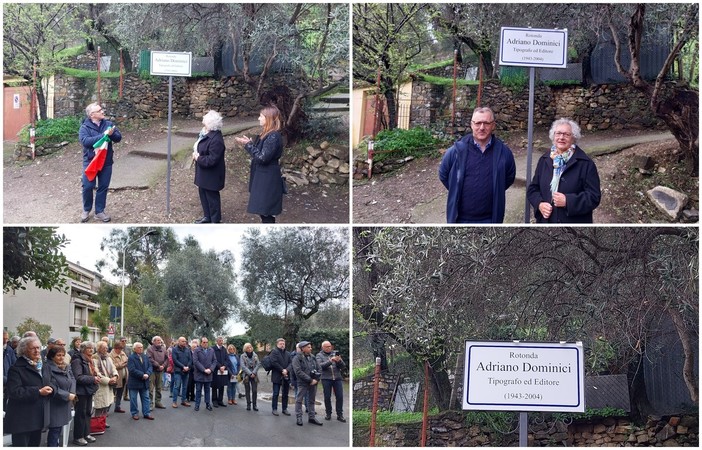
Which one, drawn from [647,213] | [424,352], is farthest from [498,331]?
[647,213]

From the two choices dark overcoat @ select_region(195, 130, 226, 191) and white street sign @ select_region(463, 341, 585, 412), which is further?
dark overcoat @ select_region(195, 130, 226, 191)

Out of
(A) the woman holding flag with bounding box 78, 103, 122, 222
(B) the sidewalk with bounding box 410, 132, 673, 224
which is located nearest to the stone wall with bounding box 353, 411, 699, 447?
(B) the sidewalk with bounding box 410, 132, 673, 224

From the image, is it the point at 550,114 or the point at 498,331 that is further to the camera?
the point at 550,114

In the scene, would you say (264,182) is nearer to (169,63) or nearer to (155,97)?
(169,63)

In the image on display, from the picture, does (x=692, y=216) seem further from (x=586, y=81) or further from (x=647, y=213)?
(x=586, y=81)

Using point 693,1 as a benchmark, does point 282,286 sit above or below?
below

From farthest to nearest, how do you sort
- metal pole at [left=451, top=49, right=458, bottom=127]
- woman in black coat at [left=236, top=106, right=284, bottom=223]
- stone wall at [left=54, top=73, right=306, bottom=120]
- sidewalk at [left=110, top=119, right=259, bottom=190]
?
1. stone wall at [left=54, top=73, right=306, bottom=120]
2. metal pole at [left=451, top=49, right=458, bottom=127]
3. sidewalk at [left=110, top=119, right=259, bottom=190]
4. woman in black coat at [left=236, top=106, right=284, bottom=223]

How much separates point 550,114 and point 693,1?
14.2ft

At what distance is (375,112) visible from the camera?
1191 cm

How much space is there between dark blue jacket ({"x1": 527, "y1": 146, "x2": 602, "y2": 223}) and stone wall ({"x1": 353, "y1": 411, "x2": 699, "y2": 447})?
431 cm

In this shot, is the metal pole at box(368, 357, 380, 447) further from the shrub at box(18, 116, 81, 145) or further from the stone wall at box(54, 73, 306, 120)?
the shrub at box(18, 116, 81, 145)

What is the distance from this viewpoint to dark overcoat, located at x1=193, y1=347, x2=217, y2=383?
9586 mm

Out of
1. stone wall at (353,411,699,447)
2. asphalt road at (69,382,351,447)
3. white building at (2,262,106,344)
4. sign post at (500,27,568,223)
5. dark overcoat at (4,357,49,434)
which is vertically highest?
sign post at (500,27,568,223)

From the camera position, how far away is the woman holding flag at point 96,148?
337 inches
